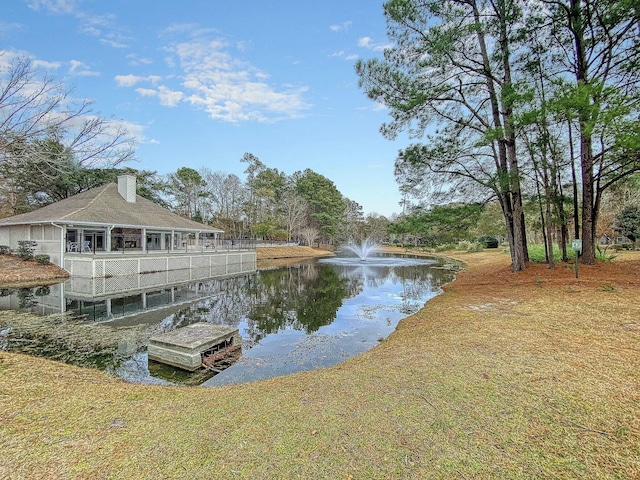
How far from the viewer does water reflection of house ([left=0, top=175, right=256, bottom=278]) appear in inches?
573

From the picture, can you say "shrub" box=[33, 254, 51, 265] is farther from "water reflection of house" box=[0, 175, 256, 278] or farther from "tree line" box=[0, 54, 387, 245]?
"tree line" box=[0, 54, 387, 245]

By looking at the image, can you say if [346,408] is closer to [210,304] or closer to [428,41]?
[210,304]

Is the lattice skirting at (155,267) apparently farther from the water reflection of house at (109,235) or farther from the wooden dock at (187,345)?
the wooden dock at (187,345)

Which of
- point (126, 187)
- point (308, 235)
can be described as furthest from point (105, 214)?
point (308, 235)

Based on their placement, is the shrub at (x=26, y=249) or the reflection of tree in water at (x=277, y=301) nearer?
the reflection of tree in water at (x=277, y=301)

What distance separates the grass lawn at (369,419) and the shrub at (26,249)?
15.9m

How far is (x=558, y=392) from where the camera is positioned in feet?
9.02

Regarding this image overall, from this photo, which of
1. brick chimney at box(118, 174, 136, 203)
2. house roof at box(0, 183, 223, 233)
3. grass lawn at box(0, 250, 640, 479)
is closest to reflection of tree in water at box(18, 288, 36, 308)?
house roof at box(0, 183, 223, 233)

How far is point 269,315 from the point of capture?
9.22m

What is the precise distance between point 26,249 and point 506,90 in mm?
22657

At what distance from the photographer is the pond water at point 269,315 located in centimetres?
536

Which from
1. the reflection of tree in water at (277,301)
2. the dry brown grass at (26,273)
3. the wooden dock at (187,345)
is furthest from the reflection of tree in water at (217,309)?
the dry brown grass at (26,273)

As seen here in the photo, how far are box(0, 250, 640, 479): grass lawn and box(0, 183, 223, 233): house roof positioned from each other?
14.5m

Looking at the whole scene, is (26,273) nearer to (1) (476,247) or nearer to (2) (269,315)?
(2) (269,315)
